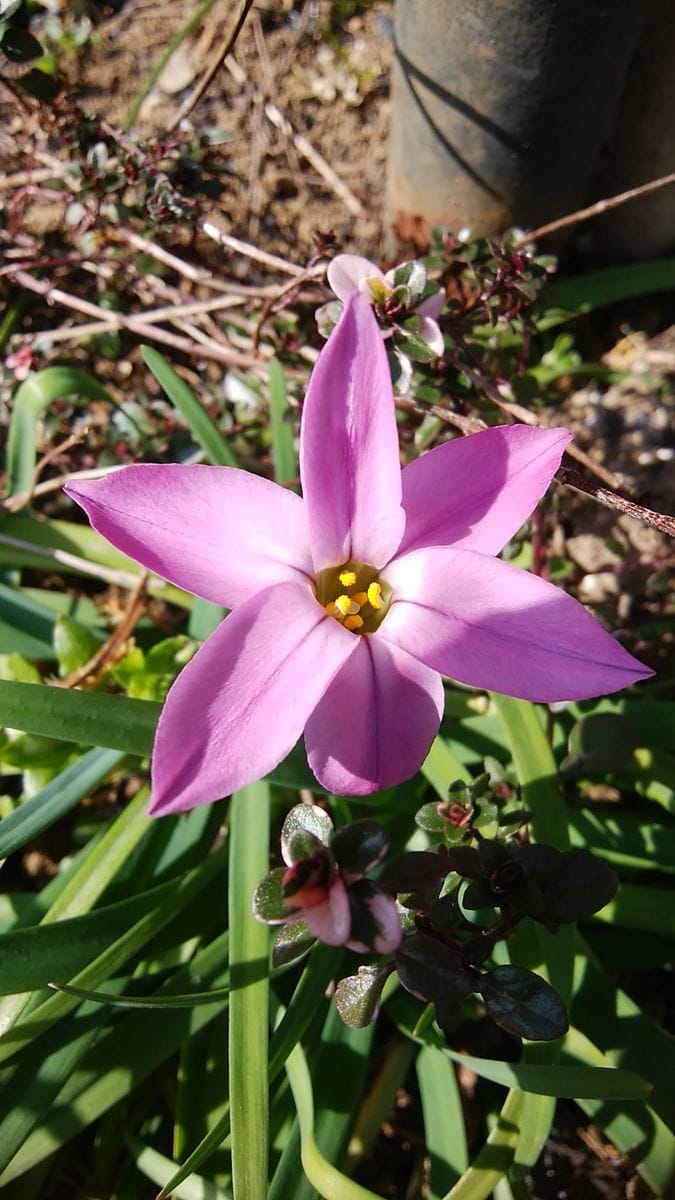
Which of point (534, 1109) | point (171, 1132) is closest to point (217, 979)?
point (171, 1132)

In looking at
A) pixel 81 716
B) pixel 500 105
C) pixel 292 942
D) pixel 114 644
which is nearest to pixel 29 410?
pixel 114 644

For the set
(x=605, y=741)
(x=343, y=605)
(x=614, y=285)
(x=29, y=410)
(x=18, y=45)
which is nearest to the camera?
(x=343, y=605)

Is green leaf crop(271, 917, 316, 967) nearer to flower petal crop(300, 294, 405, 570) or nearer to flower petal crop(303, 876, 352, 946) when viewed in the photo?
flower petal crop(303, 876, 352, 946)

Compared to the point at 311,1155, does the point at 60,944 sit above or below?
above

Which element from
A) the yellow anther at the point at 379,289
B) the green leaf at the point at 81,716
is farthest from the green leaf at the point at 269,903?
the yellow anther at the point at 379,289

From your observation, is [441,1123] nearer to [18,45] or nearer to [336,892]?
[336,892]

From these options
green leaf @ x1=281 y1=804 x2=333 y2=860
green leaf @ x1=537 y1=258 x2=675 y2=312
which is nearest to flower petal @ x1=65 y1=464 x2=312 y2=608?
green leaf @ x1=281 y1=804 x2=333 y2=860

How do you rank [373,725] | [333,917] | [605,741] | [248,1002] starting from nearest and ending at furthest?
[333,917], [373,725], [248,1002], [605,741]
